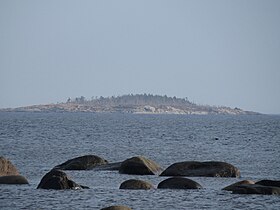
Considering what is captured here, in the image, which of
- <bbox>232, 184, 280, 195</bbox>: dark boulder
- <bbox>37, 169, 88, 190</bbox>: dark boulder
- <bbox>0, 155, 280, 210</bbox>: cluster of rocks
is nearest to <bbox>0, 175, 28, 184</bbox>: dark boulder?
<bbox>0, 155, 280, 210</bbox>: cluster of rocks

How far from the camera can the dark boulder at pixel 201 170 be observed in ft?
138

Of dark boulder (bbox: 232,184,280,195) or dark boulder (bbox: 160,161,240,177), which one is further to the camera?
dark boulder (bbox: 160,161,240,177)

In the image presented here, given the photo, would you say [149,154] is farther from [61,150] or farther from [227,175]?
[227,175]

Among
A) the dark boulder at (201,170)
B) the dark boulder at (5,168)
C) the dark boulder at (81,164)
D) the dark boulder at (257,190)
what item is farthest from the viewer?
the dark boulder at (81,164)

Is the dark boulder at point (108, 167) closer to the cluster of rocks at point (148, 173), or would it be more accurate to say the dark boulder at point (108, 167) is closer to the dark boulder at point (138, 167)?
the cluster of rocks at point (148, 173)

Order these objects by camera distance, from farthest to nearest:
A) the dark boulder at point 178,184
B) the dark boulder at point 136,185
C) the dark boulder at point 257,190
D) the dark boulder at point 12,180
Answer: the dark boulder at point 12,180
the dark boulder at point 178,184
the dark boulder at point 136,185
the dark boulder at point 257,190

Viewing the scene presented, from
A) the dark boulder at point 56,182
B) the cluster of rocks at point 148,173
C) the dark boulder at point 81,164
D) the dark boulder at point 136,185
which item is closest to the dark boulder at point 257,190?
the cluster of rocks at point 148,173

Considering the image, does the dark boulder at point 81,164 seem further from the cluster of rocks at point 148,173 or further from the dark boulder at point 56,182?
the dark boulder at point 56,182

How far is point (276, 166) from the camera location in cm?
5231

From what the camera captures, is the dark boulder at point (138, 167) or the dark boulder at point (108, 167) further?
the dark boulder at point (108, 167)

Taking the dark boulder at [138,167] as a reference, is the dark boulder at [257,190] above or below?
below

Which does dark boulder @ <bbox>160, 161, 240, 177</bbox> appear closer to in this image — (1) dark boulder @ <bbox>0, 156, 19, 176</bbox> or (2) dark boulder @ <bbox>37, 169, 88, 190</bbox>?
(2) dark boulder @ <bbox>37, 169, 88, 190</bbox>

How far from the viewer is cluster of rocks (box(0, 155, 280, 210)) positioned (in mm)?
34812

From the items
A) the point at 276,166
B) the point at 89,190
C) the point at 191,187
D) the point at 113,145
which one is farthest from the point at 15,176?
the point at 113,145
